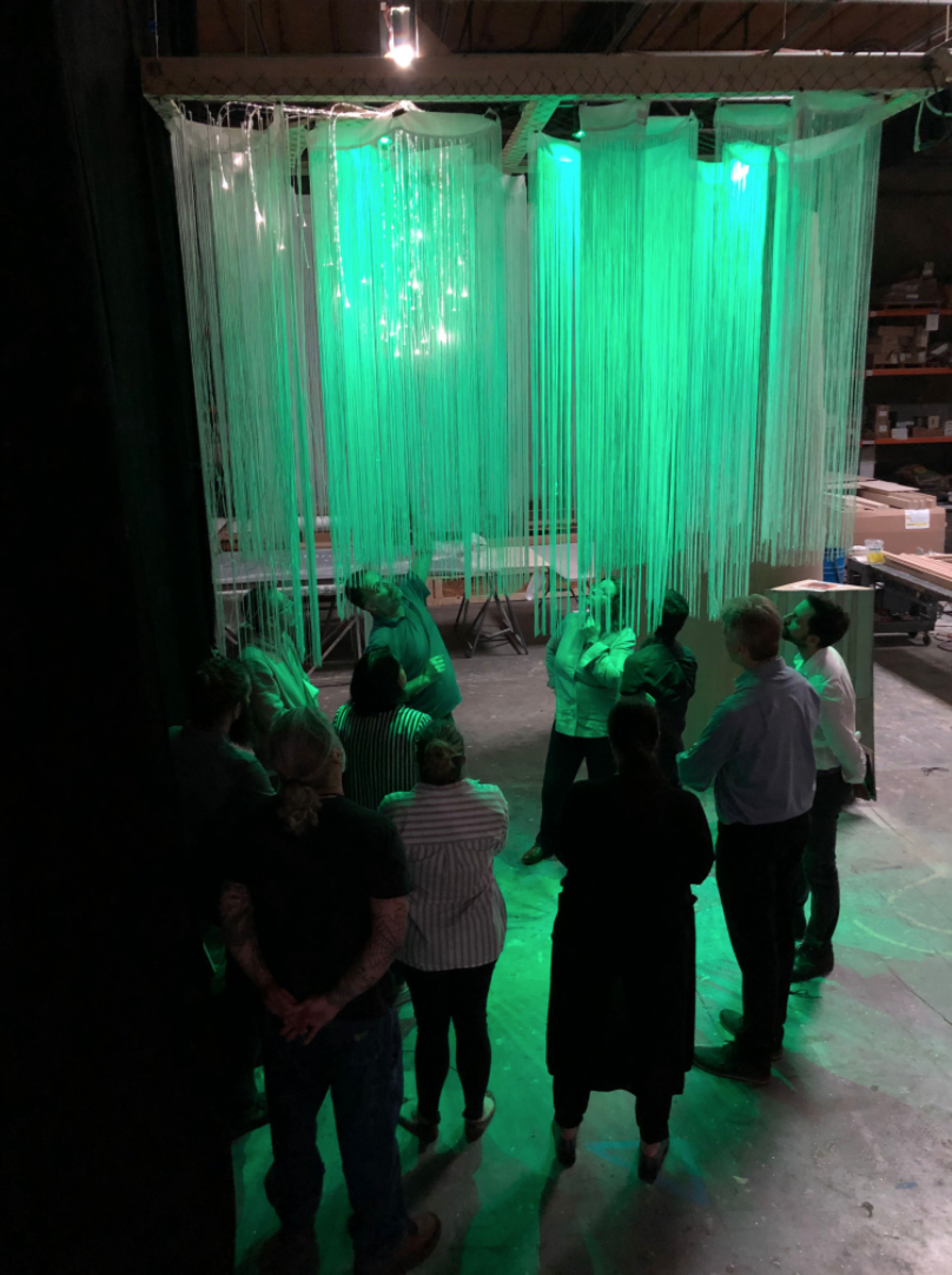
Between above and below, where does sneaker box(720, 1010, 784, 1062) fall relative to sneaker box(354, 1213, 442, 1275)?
below

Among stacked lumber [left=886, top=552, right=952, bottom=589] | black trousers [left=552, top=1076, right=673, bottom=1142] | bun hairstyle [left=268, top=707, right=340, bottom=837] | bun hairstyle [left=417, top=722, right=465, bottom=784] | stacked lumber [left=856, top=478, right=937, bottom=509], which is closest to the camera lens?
bun hairstyle [left=268, top=707, right=340, bottom=837]

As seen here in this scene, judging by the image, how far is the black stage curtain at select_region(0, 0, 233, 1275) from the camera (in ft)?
3.99

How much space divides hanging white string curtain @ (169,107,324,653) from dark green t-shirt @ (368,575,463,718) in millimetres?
1042

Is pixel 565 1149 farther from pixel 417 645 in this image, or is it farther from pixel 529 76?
pixel 529 76

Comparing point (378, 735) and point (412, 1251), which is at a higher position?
point (378, 735)

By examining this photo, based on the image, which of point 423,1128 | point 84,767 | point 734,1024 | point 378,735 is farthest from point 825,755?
point 84,767

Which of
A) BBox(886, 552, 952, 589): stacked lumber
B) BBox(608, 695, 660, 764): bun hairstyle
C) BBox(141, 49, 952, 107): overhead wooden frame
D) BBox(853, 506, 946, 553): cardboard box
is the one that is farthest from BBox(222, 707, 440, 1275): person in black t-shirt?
BBox(853, 506, 946, 553): cardboard box

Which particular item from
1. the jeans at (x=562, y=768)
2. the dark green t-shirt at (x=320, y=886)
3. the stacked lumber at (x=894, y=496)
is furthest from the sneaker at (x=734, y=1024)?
the stacked lumber at (x=894, y=496)

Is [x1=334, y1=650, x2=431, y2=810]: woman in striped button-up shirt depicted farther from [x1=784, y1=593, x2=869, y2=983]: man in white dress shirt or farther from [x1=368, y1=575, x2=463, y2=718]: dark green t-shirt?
[x1=784, y1=593, x2=869, y2=983]: man in white dress shirt

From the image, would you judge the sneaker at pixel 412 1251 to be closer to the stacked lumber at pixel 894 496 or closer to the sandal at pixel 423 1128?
the sandal at pixel 423 1128

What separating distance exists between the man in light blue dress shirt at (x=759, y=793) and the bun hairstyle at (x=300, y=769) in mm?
1095

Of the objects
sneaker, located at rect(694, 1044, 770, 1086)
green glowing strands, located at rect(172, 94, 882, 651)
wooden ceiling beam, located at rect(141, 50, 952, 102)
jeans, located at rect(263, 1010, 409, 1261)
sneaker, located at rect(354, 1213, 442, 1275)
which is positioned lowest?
sneaker, located at rect(694, 1044, 770, 1086)

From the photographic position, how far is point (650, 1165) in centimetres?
207

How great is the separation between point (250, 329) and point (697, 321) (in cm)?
96
